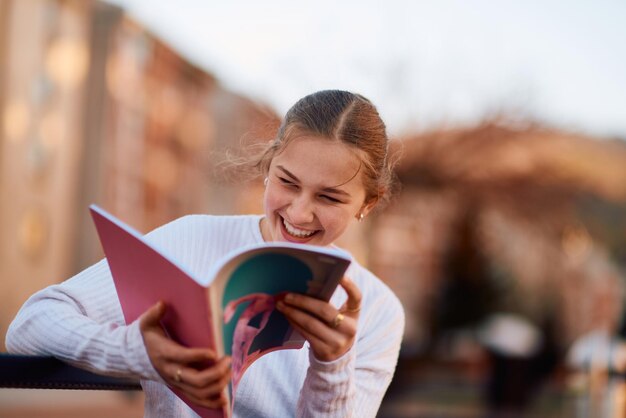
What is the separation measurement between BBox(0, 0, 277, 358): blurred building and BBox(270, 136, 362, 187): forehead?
1703cm

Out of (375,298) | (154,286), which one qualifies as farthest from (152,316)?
(375,298)

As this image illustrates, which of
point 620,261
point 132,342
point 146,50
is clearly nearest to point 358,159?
point 132,342

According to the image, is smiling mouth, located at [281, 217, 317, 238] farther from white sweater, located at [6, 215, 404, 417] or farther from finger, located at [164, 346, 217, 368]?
finger, located at [164, 346, 217, 368]

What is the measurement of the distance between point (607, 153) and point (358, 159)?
16441 mm

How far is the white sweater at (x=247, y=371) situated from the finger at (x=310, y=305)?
0.15m

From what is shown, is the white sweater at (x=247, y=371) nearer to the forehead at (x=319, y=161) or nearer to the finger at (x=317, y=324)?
the finger at (x=317, y=324)

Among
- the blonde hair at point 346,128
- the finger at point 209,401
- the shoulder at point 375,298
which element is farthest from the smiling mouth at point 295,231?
the finger at point 209,401

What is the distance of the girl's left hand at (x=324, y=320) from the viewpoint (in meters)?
1.80

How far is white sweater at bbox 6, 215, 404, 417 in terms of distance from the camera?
1793 mm

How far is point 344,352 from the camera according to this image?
1.92 meters

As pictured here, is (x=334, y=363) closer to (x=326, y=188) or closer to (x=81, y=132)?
(x=326, y=188)

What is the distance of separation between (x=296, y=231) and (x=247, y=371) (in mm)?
312

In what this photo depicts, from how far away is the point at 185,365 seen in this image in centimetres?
164

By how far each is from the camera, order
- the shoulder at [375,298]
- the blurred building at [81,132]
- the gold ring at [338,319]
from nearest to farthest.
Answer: the gold ring at [338,319]
the shoulder at [375,298]
the blurred building at [81,132]
